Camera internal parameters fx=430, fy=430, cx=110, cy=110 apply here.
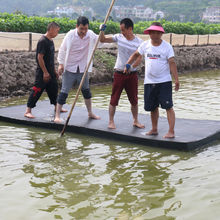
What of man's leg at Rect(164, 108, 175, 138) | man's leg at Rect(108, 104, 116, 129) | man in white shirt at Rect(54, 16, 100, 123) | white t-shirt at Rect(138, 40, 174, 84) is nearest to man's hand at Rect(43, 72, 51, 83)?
man in white shirt at Rect(54, 16, 100, 123)

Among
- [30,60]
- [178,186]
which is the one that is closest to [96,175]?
[178,186]

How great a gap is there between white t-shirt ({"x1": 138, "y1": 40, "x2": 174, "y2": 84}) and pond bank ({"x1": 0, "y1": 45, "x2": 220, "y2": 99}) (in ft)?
18.9

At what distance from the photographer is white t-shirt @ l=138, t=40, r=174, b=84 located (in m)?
6.05

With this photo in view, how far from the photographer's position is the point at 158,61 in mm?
6066

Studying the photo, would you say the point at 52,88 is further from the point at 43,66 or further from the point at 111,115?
the point at 111,115

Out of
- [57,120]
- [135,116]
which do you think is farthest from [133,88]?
[57,120]

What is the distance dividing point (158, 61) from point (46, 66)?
230cm

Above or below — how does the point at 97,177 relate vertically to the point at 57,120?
below

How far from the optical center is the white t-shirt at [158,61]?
19.9 feet

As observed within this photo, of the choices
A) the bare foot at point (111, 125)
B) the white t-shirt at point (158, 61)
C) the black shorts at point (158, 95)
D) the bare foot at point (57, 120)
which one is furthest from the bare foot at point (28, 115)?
the white t-shirt at point (158, 61)

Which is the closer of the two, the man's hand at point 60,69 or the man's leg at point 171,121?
the man's leg at point 171,121

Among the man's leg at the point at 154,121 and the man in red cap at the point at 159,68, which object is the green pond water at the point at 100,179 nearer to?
the man's leg at the point at 154,121

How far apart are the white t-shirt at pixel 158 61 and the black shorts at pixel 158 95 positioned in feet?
0.26

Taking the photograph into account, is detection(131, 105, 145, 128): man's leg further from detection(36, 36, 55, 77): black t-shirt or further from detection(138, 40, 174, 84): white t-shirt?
detection(36, 36, 55, 77): black t-shirt
